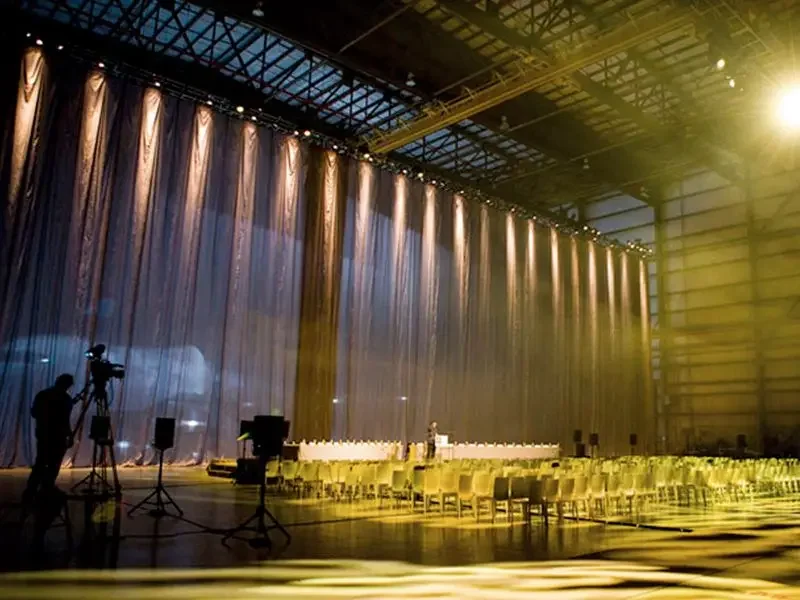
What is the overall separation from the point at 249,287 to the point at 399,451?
5.97 metres

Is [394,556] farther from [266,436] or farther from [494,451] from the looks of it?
[494,451]

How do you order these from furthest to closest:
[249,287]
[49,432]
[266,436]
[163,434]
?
[249,287]
[163,434]
[49,432]
[266,436]

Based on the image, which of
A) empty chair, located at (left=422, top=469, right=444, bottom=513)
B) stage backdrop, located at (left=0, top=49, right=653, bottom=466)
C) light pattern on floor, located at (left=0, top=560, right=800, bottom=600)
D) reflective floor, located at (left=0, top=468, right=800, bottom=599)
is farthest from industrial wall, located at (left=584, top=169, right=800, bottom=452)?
light pattern on floor, located at (left=0, top=560, right=800, bottom=600)

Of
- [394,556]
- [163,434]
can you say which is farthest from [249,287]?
[394,556]

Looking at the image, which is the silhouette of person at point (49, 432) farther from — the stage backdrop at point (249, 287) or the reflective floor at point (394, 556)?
the stage backdrop at point (249, 287)

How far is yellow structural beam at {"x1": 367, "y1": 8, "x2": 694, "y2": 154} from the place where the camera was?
1380 centimetres

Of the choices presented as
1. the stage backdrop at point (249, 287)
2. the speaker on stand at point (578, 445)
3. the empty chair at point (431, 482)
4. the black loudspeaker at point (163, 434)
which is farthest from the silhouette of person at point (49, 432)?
the speaker on stand at point (578, 445)

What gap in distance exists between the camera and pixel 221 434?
16.7 metres

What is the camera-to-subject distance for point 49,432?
7793mm

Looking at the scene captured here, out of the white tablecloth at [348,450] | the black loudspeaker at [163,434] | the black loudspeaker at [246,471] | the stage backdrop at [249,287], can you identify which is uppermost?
the stage backdrop at [249,287]

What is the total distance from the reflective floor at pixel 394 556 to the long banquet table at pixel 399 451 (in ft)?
21.0

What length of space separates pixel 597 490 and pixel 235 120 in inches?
515

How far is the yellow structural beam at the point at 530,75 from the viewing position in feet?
45.3

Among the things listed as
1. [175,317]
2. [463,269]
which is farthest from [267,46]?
[463,269]
